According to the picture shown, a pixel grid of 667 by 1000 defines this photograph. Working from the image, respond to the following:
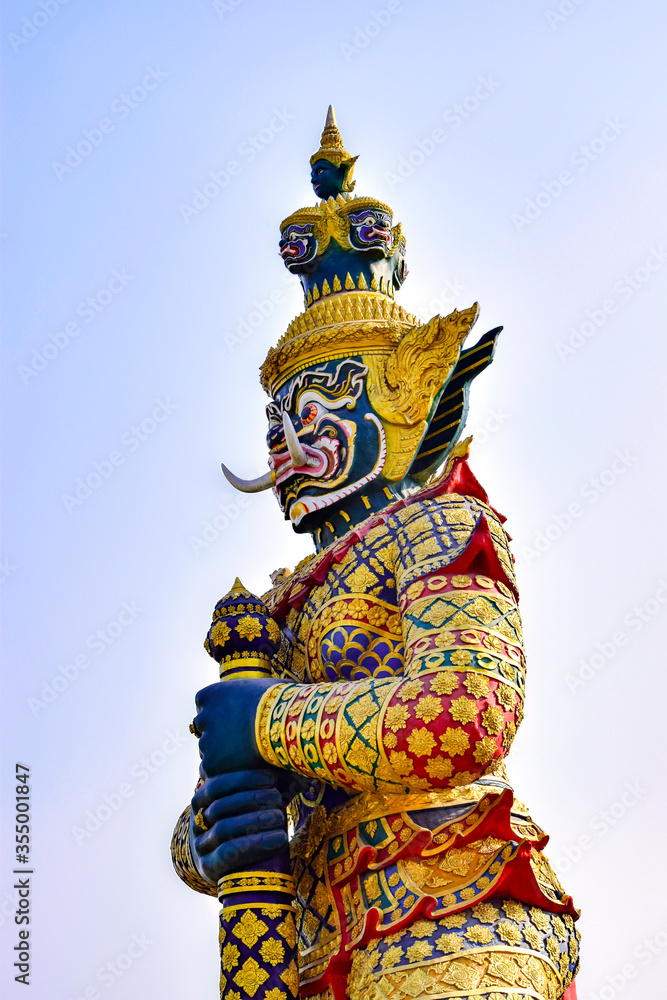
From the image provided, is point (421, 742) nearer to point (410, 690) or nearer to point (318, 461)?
point (410, 690)

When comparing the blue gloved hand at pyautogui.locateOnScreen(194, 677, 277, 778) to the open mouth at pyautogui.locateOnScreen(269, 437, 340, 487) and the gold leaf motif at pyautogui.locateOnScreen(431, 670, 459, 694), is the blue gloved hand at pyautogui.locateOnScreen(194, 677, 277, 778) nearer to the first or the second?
the gold leaf motif at pyautogui.locateOnScreen(431, 670, 459, 694)

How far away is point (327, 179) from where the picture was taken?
8.41 m

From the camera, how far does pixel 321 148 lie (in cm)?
854

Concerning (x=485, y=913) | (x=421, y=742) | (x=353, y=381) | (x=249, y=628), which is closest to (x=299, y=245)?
(x=353, y=381)

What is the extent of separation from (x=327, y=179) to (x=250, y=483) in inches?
79.9

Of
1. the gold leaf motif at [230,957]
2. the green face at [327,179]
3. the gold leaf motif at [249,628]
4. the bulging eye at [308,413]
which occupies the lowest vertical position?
the gold leaf motif at [230,957]

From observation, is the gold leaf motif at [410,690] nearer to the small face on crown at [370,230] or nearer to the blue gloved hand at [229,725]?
the blue gloved hand at [229,725]

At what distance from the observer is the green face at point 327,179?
27.6ft

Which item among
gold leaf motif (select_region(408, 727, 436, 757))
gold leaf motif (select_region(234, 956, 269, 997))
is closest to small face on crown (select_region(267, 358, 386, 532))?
gold leaf motif (select_region(408, 727, 436, 757))

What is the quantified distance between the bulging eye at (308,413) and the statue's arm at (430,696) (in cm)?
117

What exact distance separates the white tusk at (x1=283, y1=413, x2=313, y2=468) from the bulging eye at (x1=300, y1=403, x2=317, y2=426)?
136mm

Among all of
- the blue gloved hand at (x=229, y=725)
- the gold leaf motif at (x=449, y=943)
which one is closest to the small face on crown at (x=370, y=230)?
the blue gloved hand at (x=229, y=725)

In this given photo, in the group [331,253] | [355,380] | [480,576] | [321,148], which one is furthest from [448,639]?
[321,148]

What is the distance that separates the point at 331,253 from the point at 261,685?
9.54 feet
